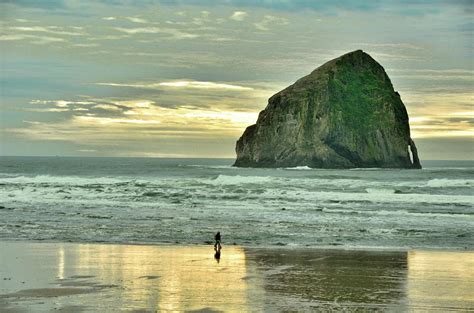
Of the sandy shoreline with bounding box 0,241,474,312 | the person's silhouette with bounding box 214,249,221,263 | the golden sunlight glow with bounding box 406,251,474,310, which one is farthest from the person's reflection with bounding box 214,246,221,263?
the golden sunlight glow with bounding box 406,251,474,310

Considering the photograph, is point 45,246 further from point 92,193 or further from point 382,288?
point 92,193

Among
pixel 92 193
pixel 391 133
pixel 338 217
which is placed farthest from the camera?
pixel 391 133

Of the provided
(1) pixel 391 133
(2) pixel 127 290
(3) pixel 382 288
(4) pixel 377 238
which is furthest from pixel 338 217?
(1) pixel 391 133

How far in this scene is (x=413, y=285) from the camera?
13.2 m

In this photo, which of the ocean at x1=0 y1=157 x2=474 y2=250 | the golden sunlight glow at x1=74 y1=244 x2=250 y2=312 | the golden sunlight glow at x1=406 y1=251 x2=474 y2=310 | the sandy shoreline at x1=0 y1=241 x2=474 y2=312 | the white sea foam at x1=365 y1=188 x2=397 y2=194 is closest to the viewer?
the sandy shoreline at x1=0 y1=241 x2=474 y2=312

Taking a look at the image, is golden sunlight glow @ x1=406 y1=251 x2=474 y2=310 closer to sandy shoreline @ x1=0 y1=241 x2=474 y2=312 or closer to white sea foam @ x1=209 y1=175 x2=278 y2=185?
sandy shoreline @ x1=0 y1=241 x2=474 y2=312

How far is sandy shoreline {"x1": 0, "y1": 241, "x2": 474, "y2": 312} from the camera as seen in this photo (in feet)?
36.7

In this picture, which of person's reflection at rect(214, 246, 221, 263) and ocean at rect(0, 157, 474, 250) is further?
ocean at rect(0, 157, 474, 250)

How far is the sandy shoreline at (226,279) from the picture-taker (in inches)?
440

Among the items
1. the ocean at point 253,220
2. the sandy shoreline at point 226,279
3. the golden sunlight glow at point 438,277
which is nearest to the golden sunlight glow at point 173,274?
the sandy shoreline at point 226,279

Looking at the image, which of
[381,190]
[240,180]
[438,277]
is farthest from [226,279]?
[240,180]

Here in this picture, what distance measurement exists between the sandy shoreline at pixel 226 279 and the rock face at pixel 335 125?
Result: 96.5 meters

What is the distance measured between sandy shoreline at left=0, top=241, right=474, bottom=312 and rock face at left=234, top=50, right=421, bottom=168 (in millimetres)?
96529

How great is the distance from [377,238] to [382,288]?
9416 millimetres
